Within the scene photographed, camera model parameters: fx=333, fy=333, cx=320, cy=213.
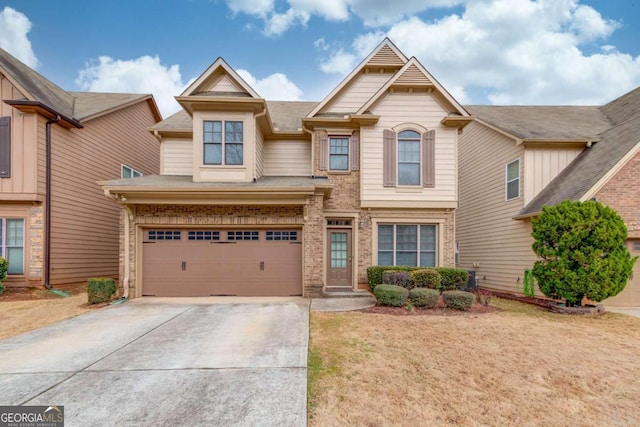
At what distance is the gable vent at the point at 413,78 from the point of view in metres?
11.2

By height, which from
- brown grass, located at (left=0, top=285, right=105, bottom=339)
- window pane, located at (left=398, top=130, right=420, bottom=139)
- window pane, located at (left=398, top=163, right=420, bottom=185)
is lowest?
brown grass, located at (left=0, top=285, right=105, bottom=339)

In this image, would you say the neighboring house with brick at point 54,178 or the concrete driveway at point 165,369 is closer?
the concrete driveway at point 165,369

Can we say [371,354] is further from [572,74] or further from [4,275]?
[572,74]

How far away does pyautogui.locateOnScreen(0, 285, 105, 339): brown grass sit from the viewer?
7406 millimetres

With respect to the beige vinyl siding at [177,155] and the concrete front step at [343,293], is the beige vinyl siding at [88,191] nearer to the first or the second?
the beige vinyl siding at [177,155]

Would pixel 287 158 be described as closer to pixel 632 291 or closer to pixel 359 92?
pixel 359 92

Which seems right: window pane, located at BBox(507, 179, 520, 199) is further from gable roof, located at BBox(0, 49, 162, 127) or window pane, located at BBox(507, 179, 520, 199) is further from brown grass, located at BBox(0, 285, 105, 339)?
gable roof, located at BBox(0, 49, 162, 127)

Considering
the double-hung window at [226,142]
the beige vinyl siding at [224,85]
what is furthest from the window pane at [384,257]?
the beige vinyl siding at [224,85]

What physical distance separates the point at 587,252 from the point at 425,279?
160 inches

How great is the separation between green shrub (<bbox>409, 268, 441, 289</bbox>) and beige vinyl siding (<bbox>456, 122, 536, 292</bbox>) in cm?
396

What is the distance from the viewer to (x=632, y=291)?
10086mm

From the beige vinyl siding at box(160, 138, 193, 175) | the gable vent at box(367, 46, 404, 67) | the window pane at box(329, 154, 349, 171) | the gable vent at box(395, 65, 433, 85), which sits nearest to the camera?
the gable vent at box(395, 65, 433, 85)

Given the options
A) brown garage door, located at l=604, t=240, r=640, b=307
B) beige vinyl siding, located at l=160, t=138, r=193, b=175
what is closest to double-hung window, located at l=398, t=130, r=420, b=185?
brown garage door, located at l=604, t=240, r=640, b=307

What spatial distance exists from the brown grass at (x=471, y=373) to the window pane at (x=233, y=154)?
5.97 m
